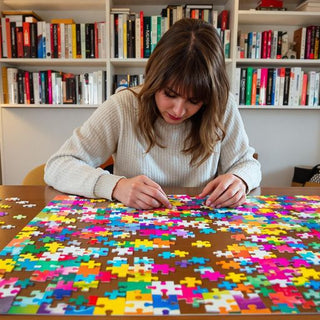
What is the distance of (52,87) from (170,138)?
1572mm

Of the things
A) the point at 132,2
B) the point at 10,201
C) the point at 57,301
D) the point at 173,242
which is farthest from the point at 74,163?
the point at 132,2

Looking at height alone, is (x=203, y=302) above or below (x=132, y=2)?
below

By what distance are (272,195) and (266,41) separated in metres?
1.79

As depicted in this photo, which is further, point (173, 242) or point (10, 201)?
point (10, 201)

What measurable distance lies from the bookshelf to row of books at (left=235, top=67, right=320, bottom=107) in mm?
54

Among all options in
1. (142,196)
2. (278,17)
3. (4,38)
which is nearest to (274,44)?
(278,17)

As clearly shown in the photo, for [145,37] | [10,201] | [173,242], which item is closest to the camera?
[173,242]

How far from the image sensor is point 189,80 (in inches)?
41.3

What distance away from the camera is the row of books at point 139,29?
2488 mm

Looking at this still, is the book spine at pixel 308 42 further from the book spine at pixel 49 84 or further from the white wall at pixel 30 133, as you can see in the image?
the book spine at pixel 49 84

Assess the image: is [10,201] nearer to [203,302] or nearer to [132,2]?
Answer: [203,302]

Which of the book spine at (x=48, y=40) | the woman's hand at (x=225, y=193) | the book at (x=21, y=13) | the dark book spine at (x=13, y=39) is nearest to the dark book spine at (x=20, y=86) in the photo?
the dark book spine at (x=13, y=39)

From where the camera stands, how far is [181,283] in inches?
21.4

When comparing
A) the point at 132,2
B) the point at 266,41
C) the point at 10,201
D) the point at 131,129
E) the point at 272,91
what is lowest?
the point at 10,201
